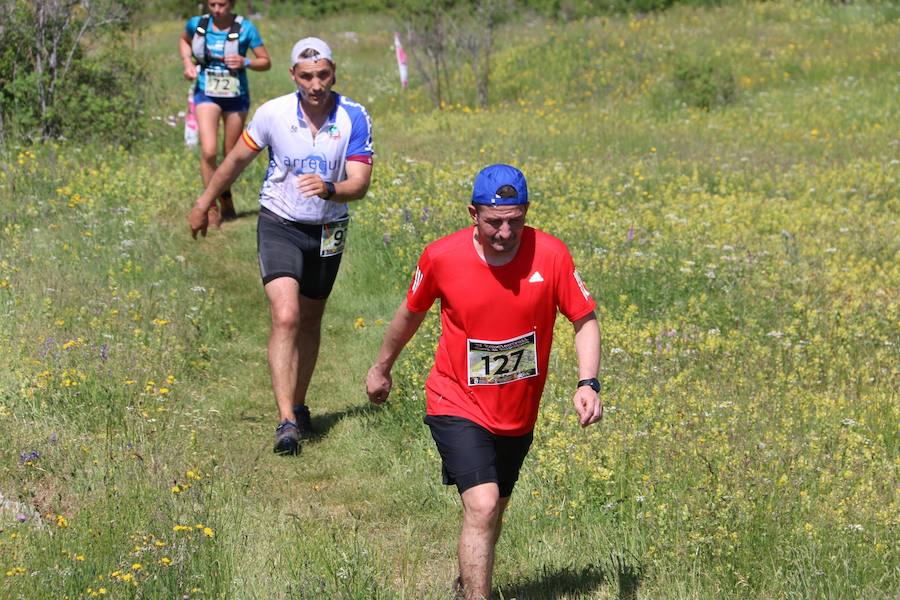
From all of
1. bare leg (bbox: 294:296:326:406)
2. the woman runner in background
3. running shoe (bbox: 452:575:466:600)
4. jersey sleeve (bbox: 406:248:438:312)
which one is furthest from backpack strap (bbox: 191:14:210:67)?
running shoe (bbox: 452:575:466:600)

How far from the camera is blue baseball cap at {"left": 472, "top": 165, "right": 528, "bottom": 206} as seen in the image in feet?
15.8

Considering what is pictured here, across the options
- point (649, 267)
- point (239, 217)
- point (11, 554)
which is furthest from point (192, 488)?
point (239, 217)

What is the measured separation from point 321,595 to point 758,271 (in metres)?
5.89

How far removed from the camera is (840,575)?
514cm

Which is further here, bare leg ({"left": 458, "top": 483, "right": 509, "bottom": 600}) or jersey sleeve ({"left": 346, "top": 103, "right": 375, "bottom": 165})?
jersey sleeve ({"left": 346, "top": 103, "right": 375, "bottom": 165})

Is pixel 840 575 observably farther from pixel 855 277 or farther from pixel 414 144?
pixel 414 144

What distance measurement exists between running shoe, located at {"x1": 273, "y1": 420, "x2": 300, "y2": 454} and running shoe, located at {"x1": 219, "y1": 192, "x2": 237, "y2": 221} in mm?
5481

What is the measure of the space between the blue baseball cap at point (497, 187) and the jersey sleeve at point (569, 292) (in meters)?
0.34

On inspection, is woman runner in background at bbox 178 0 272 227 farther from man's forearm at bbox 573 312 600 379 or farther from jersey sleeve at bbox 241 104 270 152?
man's forearm at bbox 573 312 600 379

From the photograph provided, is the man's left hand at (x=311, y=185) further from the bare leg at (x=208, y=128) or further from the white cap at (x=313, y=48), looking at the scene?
the bare leg at (x=208, y=128)

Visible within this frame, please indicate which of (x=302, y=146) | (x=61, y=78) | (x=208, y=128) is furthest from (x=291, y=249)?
(x=61, y=78)

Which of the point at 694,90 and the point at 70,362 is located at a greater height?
the point at 70,362

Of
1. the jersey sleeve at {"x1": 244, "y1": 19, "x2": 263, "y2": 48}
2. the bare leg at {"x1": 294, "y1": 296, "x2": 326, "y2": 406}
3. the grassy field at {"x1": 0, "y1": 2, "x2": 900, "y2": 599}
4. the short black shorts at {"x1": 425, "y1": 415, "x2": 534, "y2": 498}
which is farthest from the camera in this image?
the jersey sleeve at {"x1": 244, "y1": 19, "x2": 263, "y2": 48}

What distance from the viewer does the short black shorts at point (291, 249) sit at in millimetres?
7602
